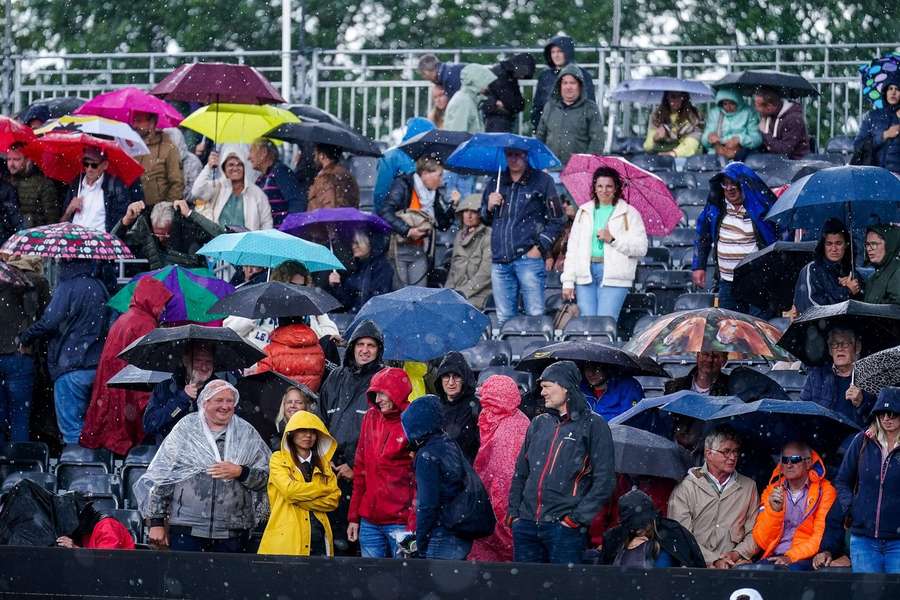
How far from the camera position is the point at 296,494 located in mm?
11289

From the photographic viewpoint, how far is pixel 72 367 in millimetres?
13891

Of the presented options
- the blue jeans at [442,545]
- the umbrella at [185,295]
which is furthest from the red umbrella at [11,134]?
the blue jeans at [442,545]

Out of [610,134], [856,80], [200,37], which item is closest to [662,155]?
[610,134]

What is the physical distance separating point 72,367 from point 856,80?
32.6ft

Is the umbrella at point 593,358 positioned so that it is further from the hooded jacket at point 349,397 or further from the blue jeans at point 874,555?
the blue jeans at point 874,555

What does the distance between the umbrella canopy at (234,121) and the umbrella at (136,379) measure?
4.35m

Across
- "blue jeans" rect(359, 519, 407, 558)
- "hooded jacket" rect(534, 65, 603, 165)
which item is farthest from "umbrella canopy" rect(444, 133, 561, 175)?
"blue jeans" rect(359, 519, 407, 558)

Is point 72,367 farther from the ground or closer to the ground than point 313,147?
closer to the ground

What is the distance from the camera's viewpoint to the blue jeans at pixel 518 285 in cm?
1502

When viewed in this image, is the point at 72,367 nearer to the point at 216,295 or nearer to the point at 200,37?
the point at 216,295

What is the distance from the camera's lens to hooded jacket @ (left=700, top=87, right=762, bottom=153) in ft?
59.8

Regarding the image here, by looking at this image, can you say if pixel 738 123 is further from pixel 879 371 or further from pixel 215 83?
pixel 879 371

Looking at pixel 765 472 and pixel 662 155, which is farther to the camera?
pixel 662 155

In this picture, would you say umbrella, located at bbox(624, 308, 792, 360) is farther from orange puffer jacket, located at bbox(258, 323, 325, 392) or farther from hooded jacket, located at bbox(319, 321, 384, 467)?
orange puffer jacket, located at bbox(258, 323, 325, 392)
